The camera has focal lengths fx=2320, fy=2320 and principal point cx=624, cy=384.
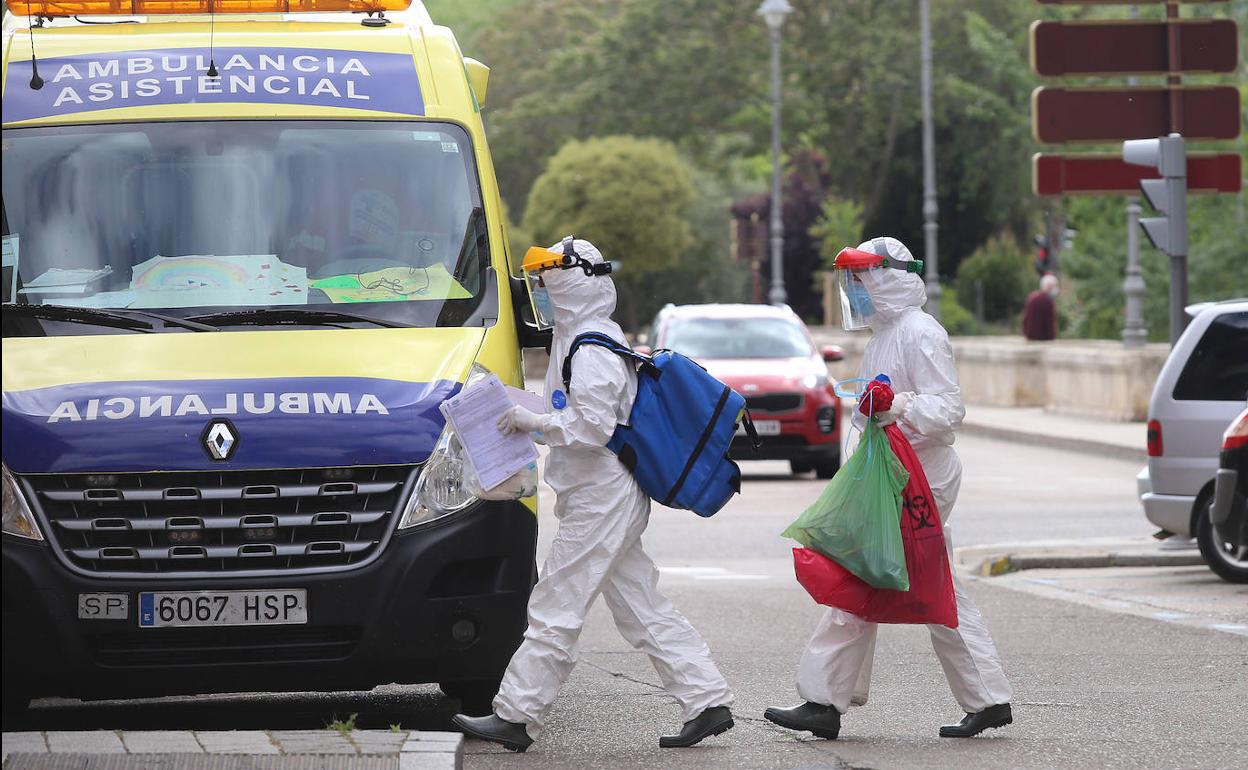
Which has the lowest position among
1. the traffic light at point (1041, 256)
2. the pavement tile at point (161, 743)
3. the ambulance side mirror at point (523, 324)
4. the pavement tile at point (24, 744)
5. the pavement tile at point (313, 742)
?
the traffic light at point (1041, 256)

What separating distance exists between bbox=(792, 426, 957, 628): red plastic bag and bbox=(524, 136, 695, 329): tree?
5550cm

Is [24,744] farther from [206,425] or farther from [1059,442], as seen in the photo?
[1059,442]

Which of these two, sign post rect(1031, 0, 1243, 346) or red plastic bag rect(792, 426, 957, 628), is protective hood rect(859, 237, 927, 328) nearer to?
red plastic bag rect(792, 426, 957, 628)

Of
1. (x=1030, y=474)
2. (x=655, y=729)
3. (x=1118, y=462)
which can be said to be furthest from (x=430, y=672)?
(x=1118, y=462)

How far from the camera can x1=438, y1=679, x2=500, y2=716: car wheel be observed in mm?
7629

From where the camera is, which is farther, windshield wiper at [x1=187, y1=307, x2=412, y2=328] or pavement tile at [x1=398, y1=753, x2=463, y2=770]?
windshield wiper at [x1=187, y1=307, x2=412, y2=328]

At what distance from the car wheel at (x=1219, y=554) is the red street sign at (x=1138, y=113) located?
4022mm

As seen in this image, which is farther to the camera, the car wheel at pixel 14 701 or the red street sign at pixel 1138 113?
the red street sign at pixel 1138 113

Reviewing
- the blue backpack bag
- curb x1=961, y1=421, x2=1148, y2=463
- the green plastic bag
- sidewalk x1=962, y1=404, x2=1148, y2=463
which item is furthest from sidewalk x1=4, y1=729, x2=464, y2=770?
sidewalk x1=962, y1=404, x2=1148, y2=463

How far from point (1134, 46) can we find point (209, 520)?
11.2 metres

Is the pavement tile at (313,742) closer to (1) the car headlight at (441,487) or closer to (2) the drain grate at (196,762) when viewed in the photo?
(2) the drain grate at (196,762)

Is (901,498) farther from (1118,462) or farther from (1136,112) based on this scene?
(1118,462)

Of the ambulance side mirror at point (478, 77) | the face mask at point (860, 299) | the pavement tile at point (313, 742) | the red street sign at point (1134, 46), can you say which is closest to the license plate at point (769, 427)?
the red street sign at point (1134, 46)

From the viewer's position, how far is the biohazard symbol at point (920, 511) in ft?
24.4
